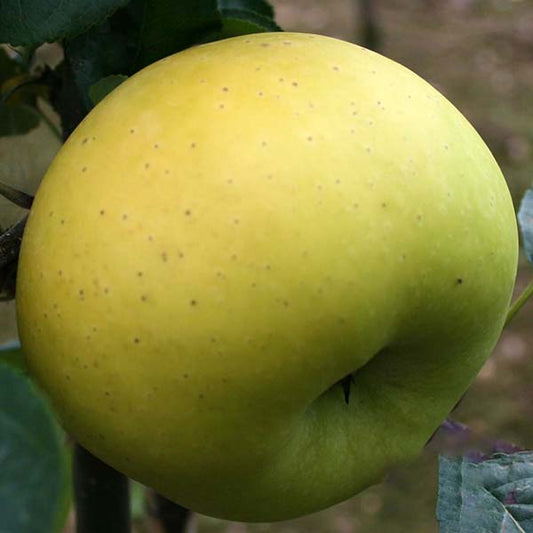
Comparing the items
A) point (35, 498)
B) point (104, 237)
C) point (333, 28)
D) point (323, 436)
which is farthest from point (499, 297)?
point (333, 28)

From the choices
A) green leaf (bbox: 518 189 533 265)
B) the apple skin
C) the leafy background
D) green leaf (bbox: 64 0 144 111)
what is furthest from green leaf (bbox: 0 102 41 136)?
green leaf (bbox: 518 189 533 265)

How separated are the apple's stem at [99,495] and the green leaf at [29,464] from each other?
0.46 meters

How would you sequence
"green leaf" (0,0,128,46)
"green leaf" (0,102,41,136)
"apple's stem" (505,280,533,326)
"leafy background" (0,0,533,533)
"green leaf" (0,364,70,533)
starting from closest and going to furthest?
"green leaf" (0,364,70,533) < "green leaf" (0,0,128,46) < "apple's stem" (505,280,533,326) < "green leaf" (0,102,41,136) < "leafy background" (0,0,533,533)

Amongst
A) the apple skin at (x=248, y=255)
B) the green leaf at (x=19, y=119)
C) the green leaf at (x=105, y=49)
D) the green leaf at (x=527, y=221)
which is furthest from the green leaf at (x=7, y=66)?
the green leaf at (x=527, y=221)

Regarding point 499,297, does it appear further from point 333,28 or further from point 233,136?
point 333,28

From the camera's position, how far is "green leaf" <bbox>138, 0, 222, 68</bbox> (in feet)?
2.39

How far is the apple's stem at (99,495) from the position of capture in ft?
2.90

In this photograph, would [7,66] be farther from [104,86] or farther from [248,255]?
[248,255]

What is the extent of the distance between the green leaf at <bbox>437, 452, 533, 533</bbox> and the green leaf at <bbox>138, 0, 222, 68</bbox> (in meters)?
0.37

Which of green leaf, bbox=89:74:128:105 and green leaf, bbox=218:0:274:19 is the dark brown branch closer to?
green leaf, bbox=89:74:128:105

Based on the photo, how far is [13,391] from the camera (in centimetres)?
43

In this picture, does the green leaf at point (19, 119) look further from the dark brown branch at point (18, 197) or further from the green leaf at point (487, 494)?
the green leaf at point (487, 494)

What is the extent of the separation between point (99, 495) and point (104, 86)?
0.39 metres

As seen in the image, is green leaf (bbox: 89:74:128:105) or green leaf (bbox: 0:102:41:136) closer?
green leaf (bbox: 89:74:128:105)
